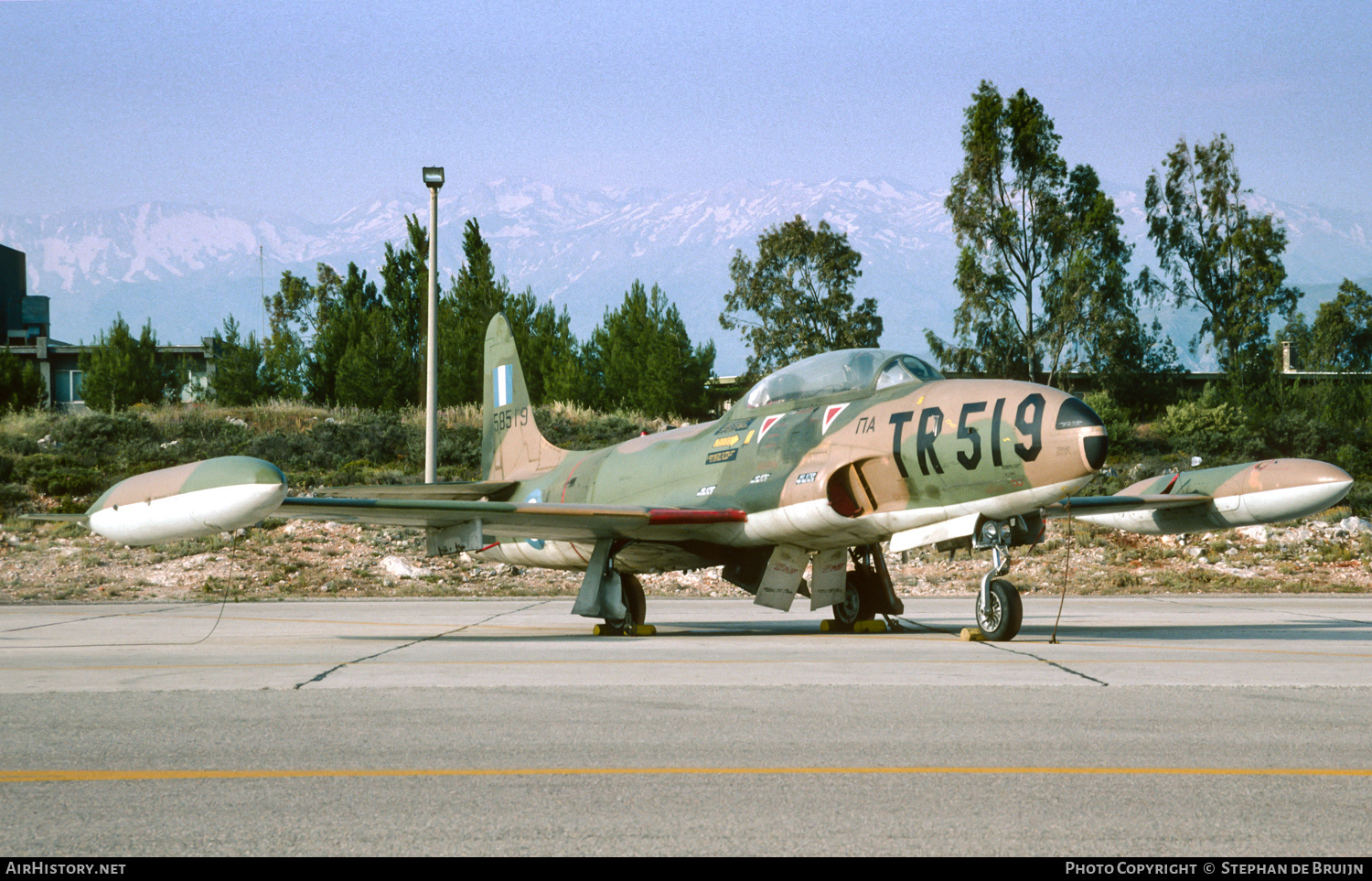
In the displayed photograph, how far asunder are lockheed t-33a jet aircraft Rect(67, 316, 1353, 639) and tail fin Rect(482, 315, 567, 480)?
1.95 m

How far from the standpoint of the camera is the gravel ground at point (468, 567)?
24766 millimetres

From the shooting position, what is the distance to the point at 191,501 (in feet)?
35.7

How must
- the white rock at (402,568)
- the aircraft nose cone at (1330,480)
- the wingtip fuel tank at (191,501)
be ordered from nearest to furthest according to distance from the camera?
the wingtip fuel tank at (191,501) < the aircraft nose cone at (1330,480) < the white rock at (402,568)

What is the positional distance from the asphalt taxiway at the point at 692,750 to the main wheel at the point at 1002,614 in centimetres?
41

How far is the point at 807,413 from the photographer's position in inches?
516

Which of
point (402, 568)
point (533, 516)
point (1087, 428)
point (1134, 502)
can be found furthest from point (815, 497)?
point (402, 568)

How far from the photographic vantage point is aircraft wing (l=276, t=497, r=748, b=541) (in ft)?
41.2

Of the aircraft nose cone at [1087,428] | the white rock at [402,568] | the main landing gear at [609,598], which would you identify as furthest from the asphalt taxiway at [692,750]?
the white rock at [402,568]

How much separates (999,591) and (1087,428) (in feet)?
6.88

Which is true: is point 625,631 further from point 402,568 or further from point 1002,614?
point 402,568

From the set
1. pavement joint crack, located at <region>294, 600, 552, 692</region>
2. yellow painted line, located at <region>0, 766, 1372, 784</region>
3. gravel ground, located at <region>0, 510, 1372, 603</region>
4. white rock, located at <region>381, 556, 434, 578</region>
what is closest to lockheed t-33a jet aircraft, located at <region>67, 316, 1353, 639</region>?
pavement joint crack, located at <region>294, 600, 552, 692</region>

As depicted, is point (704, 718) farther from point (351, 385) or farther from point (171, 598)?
point (351, 385)

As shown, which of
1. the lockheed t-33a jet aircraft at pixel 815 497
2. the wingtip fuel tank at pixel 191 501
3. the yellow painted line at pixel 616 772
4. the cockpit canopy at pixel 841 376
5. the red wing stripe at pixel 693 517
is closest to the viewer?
the yellow painted line at pixel 616 772

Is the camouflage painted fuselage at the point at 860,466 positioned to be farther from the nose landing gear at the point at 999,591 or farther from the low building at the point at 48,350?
the low building at the point at 48,350
